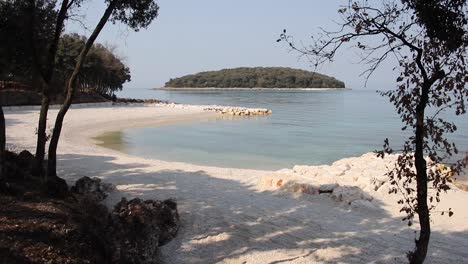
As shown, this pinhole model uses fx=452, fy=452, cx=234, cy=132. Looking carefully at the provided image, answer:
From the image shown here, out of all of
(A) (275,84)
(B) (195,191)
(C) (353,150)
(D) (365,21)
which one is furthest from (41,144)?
(A) (275,84)

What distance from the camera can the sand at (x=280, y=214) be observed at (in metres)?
6.62

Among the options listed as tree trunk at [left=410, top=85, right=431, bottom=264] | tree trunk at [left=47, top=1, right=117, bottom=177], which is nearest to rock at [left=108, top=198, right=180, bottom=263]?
tree trunk at [left=47, top=1, right=117, bottom=177]

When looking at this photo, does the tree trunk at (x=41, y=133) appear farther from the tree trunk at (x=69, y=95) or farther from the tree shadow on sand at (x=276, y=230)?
the tree shadow on sand at (x=276, y=230)

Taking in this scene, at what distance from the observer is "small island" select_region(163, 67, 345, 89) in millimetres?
173125

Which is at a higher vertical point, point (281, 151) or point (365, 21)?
point (365, 21)

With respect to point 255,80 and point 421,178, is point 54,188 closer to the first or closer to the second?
point 421,178

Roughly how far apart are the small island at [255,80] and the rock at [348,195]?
15767 centimetres

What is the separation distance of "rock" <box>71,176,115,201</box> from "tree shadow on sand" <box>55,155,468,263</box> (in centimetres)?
26

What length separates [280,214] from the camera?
27.8ft

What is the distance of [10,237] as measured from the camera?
4.65 meters

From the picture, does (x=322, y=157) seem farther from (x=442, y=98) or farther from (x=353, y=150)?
(x=442, y=98)

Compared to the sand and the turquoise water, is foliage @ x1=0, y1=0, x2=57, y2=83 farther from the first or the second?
the turquoise water

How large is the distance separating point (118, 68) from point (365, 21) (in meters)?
52.8

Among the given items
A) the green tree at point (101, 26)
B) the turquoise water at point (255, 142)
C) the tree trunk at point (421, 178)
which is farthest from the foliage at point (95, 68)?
the tree trunk at point (421, 178)
